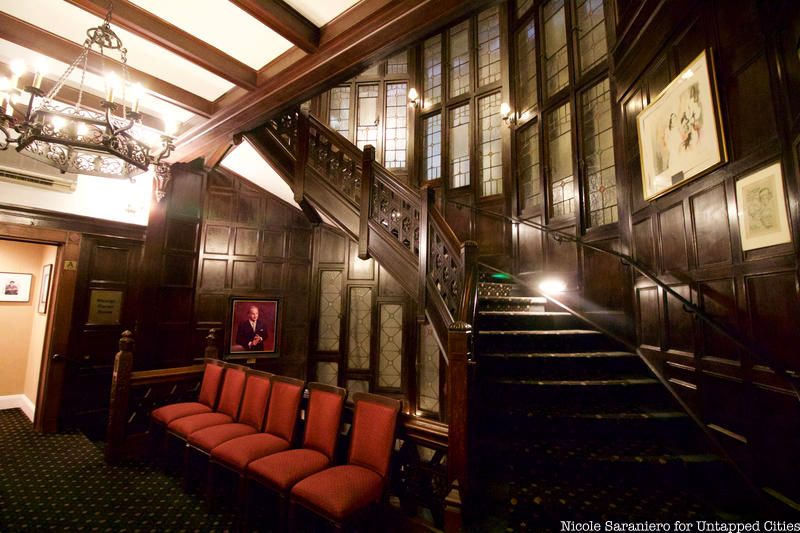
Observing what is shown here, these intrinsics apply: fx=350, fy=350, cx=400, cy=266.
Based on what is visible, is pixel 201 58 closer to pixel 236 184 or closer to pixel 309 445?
pixel 236 184

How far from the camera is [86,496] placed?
9.25 feet

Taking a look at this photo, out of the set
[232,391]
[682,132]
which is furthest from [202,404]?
[682,132]

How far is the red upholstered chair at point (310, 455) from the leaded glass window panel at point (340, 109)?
535cm

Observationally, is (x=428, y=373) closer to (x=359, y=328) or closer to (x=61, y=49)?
(x=359, y=328)

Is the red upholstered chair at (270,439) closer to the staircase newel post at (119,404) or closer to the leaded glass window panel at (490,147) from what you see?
the staircase newel post at (119,404)

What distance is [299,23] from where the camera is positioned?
9.59 ft

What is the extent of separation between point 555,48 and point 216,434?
6144 millimetres

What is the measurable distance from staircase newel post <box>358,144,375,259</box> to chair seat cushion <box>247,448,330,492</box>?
7.03 feet

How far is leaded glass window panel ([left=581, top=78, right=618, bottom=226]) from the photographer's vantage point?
3.91 meters

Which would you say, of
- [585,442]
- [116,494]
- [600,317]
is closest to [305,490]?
[585,442]

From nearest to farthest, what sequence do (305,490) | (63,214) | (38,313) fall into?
(305,490) < (63,214) < (38,313)

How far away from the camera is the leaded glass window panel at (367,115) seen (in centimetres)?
654

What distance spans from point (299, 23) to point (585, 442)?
3.86m

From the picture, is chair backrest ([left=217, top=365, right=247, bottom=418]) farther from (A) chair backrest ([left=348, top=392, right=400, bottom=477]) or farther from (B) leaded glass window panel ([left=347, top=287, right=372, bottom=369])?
(B) leaded glass window panel ([left=347, top=287, right=372, bottom=369])
